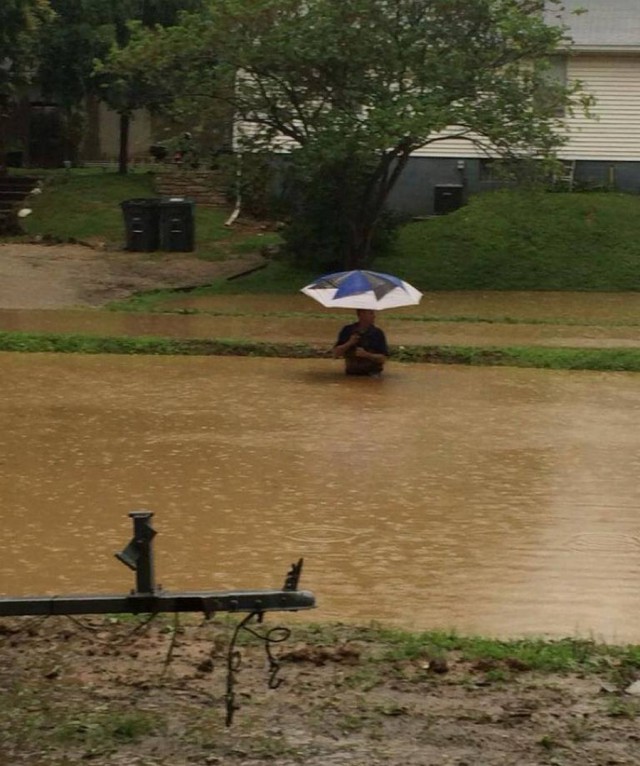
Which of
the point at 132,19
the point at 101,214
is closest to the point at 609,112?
the point at 132,19

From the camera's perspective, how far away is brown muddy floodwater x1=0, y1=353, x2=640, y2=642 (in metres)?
7.71

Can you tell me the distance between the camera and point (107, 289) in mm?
24281

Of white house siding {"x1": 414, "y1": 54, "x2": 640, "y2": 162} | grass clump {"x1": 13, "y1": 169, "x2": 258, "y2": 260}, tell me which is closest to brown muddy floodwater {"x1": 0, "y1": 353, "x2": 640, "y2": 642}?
grass clump {"x1": 13, "y1": 169, "x2": 258, "y2": 260}

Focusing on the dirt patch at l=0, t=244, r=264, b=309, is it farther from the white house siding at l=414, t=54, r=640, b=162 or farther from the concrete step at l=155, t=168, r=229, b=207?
the white house siding at l=414, t=54, r=640, b=162

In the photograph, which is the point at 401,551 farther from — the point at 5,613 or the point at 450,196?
the point at 450,196

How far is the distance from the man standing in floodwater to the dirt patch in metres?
8.36

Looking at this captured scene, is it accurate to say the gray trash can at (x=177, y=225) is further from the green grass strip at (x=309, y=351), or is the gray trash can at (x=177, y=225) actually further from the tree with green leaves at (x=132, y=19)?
the green grass strip at (x=309, y=351)

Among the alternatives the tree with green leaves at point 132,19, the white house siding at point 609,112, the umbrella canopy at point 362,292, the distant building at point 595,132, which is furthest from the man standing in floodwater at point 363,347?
the tree with green leaves at point 132,19

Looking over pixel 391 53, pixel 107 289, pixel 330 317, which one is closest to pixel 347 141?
pixel 391 53

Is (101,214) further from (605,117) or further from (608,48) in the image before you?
(608,48)

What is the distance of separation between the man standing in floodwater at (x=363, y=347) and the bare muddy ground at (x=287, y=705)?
9.08 m

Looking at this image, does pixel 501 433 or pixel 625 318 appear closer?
pixel 501 433

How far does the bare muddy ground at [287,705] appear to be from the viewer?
494cm

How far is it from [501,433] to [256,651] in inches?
267
